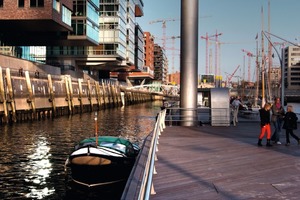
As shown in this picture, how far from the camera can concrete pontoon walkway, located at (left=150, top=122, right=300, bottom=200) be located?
28.3ft

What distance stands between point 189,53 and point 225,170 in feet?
44.8

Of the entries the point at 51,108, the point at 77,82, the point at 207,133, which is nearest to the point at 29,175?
the point at 207,133

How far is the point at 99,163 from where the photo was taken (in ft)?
49.4

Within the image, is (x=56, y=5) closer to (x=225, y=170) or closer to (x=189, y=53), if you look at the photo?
(x=189, y=53)

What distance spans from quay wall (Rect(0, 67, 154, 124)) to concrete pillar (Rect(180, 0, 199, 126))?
2665cm

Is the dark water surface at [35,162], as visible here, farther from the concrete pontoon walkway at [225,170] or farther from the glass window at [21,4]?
the glass window at [21,4]

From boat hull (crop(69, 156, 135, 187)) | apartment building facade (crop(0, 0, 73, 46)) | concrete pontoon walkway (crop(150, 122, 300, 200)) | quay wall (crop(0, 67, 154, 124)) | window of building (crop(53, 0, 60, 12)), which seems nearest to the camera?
concrete pontoon walkway (crop(150, 122, 300, 200))

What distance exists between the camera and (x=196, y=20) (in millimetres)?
23891

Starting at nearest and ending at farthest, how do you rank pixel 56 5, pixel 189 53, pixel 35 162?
1. pixel 35 162
2. pixel 189 53
3. pixel 56 5

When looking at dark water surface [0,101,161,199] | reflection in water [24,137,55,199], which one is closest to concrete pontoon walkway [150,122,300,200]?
dark water surface [0,101,161,199]

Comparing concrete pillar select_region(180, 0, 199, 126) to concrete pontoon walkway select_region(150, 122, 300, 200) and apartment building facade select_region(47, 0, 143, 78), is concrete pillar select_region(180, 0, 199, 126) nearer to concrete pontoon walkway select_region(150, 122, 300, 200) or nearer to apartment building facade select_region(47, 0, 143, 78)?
concrete pontoon walkway select_region(150, 122, 300, 200)

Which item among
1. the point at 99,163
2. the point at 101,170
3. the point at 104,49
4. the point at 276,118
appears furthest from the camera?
the point at 104,49

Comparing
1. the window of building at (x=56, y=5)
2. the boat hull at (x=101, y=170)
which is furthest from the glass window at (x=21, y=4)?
the boat hull at (x=101, y=170)

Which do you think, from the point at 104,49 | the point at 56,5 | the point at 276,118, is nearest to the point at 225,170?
the point at 276,118
